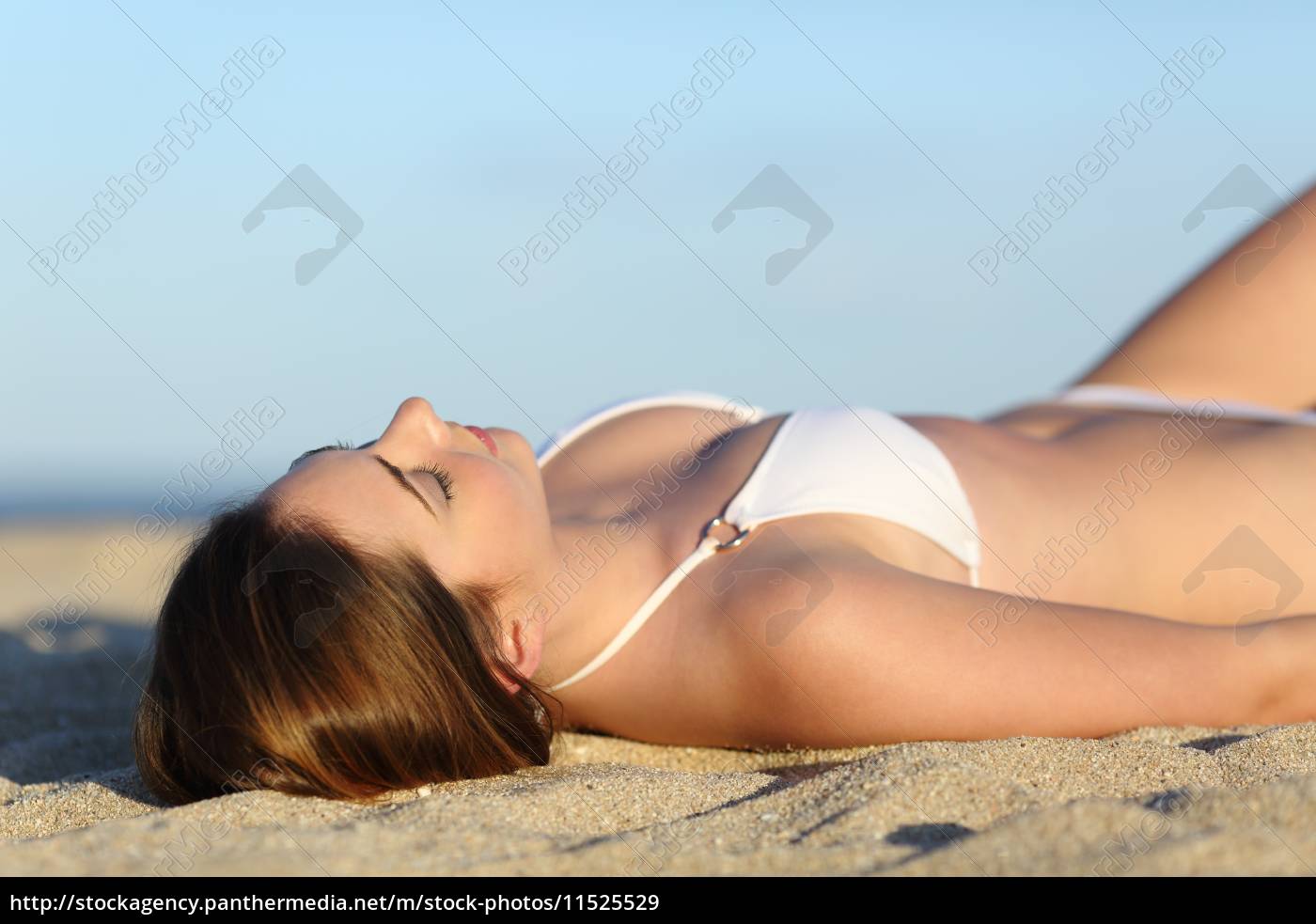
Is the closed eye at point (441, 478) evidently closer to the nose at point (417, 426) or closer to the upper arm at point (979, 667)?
the nose at point (417, 426)

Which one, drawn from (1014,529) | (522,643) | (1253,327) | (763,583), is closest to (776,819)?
(763,583)

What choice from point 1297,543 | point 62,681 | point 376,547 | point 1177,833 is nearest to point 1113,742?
point 1177,833

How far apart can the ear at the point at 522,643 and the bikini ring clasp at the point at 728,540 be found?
46cm

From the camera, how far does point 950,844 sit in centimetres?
142

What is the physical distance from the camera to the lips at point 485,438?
2.52 meters

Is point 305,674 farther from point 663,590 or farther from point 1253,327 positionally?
point 1253,327

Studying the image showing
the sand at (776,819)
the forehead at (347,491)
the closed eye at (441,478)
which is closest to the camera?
the sand at (776,819)

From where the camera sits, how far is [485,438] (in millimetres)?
2547

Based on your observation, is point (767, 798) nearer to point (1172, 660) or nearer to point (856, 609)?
point (856, 609)

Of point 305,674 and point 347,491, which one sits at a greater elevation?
point 347,491

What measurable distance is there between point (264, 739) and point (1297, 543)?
98.3 inches

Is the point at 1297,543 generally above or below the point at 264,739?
above

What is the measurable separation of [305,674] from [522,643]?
55 centimetres

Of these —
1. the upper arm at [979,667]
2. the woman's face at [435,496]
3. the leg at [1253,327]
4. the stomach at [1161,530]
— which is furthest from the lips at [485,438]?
the leg at [1253,327]
